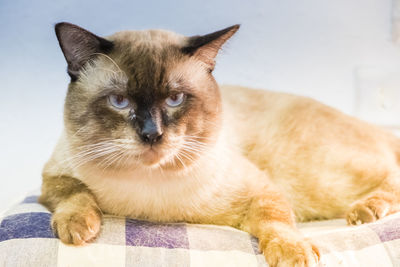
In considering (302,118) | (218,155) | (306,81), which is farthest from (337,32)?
(218,155)

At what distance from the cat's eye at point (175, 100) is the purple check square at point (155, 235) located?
371 millimetres

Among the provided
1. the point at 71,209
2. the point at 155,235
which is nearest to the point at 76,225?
the point at 71,209

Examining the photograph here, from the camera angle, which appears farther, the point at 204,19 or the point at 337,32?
the point at 337,32

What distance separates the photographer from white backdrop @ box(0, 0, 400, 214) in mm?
1779

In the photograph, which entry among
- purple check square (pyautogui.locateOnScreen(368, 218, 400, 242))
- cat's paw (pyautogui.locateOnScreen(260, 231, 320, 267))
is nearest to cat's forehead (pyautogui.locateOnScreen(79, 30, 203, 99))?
cat's paw (pyautogui.locateOnScreen(260, 231, 320, 267))

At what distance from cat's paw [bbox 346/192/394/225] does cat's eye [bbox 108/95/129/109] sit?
0.88 meters

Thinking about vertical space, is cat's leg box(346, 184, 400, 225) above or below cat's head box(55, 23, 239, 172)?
below

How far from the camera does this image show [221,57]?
1.53 m

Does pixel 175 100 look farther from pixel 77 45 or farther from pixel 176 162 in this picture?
pixel 77 45

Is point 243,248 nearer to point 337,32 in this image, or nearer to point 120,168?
point 120,168

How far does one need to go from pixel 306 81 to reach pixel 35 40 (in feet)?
4.66

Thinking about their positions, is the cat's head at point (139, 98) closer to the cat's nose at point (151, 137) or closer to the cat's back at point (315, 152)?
the cat's nose at point (151, 137)

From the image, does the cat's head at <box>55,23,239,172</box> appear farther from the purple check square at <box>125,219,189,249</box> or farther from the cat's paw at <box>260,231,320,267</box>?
the cat's paw at <box>260,231,320,267</box>

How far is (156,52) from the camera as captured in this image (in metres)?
1.16
